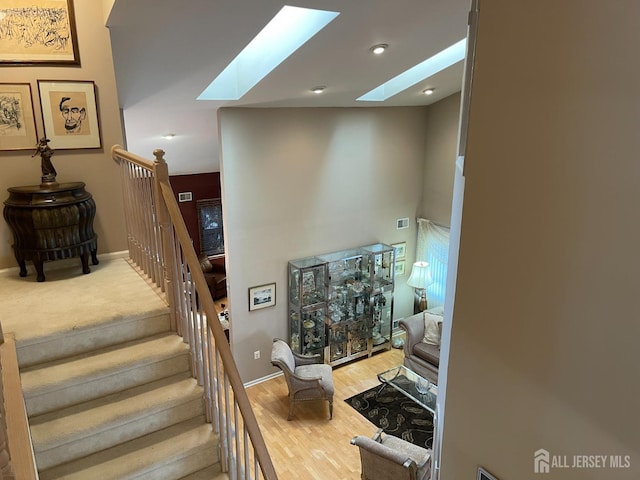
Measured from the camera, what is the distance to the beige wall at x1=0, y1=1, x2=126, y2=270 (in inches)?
126

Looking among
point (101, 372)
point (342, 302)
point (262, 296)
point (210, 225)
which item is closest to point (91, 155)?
point (101, 372)

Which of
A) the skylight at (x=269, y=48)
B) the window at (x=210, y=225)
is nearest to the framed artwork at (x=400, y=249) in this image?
the skylight at (x=269, y=48)

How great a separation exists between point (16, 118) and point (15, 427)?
241 centimetres

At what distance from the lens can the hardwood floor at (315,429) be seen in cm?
481

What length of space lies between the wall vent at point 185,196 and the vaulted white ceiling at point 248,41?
3318 millimetres

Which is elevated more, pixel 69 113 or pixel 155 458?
pixel 69 113

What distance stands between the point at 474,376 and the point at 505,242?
54 centimetres

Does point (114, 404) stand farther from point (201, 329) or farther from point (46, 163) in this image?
point (46, 163)

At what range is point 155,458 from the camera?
7.58ft

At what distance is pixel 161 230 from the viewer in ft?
8.67

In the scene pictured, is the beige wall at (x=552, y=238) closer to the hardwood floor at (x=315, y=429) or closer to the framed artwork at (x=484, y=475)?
the framed artwork at (x=484, y=475)

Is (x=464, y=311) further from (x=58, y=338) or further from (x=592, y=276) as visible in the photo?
(x=58, y=338)

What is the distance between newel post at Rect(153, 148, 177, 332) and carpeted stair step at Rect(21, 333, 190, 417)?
0.21 m

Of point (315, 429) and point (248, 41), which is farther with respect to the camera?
point (315, 429)
